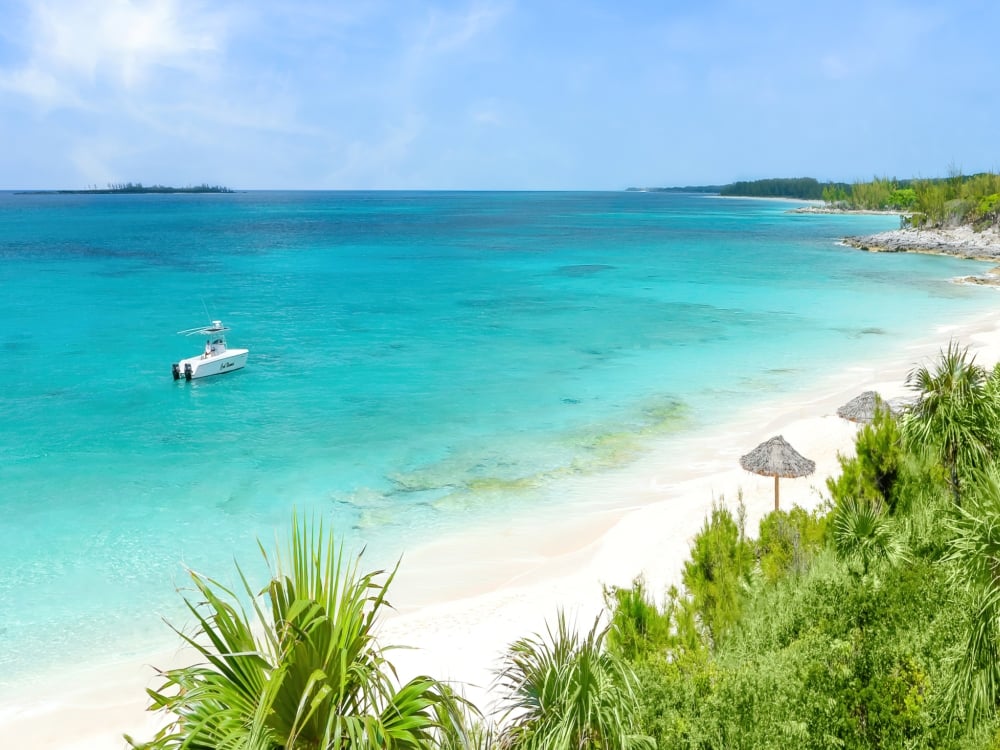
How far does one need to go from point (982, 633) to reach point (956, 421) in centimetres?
667

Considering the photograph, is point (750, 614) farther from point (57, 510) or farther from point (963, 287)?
point (963, 287)

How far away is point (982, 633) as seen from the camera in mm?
6258

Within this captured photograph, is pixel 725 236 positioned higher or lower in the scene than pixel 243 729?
higher

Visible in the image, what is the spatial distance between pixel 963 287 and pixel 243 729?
58.8 meters

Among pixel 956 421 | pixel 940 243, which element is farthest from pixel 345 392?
pixel 940 243

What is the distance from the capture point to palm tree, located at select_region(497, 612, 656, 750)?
236 inches

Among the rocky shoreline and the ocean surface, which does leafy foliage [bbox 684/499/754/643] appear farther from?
the rocky shoreline

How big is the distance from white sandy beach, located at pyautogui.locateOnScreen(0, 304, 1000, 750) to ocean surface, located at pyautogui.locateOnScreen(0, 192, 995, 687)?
875 mm

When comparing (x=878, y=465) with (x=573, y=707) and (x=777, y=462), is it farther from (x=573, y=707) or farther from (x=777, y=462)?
(x=573, y=707)

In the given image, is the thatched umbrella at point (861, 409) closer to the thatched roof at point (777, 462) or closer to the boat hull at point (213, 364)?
the thatched roof at point (777, 462)

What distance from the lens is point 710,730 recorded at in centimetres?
652

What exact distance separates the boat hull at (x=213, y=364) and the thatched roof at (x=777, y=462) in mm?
22300

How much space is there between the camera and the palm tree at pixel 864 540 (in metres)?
9.79

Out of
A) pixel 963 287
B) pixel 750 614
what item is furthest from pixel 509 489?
pixel 963 287
